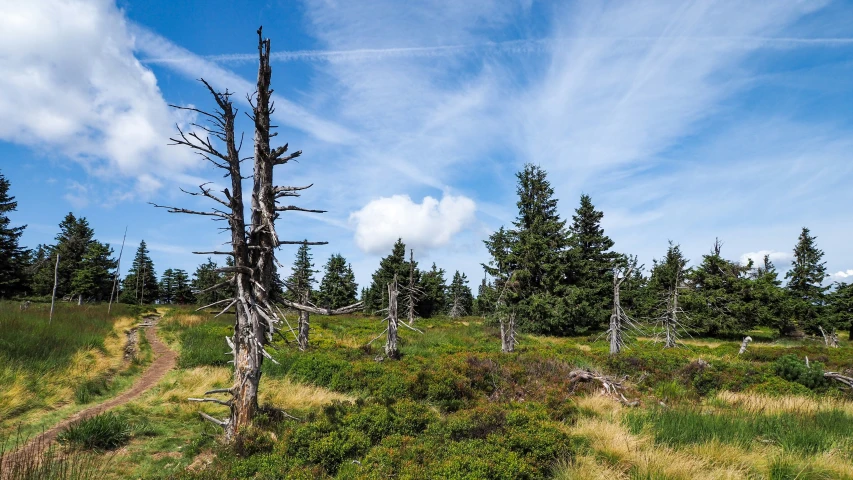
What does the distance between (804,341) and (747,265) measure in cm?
964

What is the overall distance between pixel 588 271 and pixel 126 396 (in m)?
35.4

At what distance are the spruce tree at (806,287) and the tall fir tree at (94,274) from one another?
221 feet

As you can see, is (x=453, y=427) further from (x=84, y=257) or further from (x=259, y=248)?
(x=84, y=257)

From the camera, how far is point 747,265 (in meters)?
40.4

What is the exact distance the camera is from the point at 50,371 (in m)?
10.0

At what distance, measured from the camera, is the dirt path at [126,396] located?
5.57 metres

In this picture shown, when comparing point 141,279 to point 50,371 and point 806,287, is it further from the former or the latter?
point 806,287

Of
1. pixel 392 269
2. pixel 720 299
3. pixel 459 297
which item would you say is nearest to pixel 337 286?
pixel 392 269

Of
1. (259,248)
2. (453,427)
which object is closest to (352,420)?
(453,427)

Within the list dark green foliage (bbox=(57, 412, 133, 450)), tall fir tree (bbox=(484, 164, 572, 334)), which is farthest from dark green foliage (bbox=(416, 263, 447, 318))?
dark green foliage (bbox=(57, 412, 133, 450))

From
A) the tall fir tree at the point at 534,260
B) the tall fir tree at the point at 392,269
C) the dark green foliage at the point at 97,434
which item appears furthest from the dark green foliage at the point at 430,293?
the dark green foliage at the point at 97,434

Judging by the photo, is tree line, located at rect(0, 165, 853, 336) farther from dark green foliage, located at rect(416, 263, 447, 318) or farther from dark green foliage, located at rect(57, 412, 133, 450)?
dark green foliage, located at rect(57, 412, 133, 450)

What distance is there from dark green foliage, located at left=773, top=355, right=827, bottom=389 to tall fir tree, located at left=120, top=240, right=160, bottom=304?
2468 inches

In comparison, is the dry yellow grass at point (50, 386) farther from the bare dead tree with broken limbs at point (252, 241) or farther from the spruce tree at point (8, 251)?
the spruce tree at point (8, 251)
